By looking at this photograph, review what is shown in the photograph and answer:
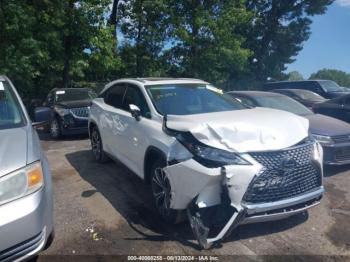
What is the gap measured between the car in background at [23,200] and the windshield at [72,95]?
7.87 metres

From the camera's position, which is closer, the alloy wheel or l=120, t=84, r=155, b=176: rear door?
the alloy wheel

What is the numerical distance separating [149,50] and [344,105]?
14352 mm

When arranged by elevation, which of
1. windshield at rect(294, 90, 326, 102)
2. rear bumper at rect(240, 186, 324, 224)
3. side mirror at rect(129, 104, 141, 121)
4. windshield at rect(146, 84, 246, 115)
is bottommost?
windshield at rect(294, 90, 326, 102)

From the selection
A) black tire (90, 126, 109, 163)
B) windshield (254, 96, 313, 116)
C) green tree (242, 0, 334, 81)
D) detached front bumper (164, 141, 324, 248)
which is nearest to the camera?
detached front bumper (164, 141, 324, 248)

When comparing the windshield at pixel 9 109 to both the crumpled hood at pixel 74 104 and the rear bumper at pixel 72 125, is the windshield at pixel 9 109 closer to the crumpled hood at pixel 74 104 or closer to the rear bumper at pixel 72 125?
the rear bumper at pixel 72 125

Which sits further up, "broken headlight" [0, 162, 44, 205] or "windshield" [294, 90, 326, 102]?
"broken headlight" [0, 162, 44, 205]

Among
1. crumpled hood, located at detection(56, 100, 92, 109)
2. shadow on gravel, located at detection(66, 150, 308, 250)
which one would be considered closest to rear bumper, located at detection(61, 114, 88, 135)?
crumpled hood, located at detection(56, 100, 92, 109)

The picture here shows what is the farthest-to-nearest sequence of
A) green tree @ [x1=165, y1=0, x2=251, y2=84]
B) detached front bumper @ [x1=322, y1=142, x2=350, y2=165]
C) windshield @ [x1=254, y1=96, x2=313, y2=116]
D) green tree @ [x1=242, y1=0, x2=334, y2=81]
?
green tree @ [x1=242, y1=0, x2=334, y2=81], green tree @ [x1=165, y1=0, x2=251, y2=84], windshield @ [x1=254, y1=96, x2=313, y2=116], detached front bumper @ [x1=322, y1=142, x2=350, y2=165]

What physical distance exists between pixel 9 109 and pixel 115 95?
2.36 meters

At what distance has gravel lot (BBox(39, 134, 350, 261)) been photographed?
11.7 ft

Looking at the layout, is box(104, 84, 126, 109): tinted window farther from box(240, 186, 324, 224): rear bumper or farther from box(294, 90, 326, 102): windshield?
box(294, 90, 326, 102): windshield

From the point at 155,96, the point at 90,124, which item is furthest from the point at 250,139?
the point at 90,124

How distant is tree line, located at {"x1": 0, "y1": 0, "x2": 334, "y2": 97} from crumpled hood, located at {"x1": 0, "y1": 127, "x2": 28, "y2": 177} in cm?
1101

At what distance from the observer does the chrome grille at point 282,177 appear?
3396mm
